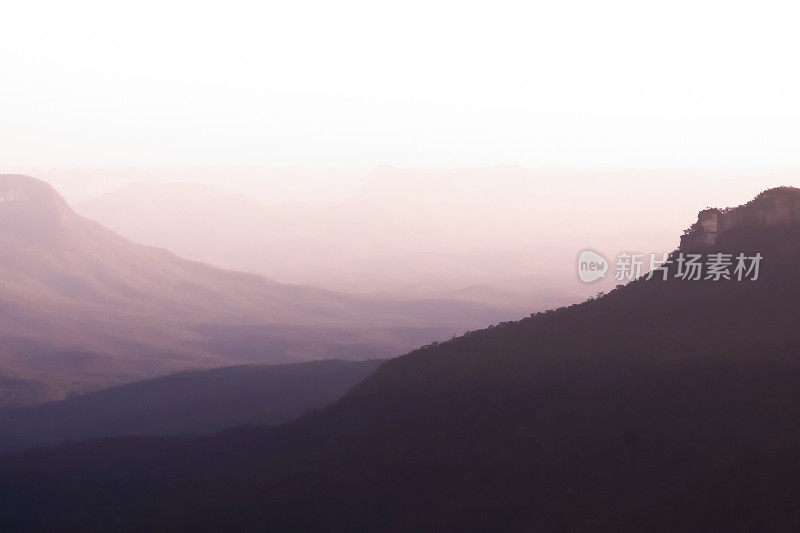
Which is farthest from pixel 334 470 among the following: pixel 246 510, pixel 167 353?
pixel 167 353

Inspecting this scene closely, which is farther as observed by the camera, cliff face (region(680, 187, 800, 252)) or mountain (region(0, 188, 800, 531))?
cliff face (region(680, 187, 800, 252))

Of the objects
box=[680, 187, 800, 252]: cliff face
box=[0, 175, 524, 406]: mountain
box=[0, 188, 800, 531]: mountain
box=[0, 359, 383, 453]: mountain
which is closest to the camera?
box=[0, 188, 800, 531]: mountain

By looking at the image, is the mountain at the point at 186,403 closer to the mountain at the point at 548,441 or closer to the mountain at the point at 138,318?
the mountain at the point at 138,318

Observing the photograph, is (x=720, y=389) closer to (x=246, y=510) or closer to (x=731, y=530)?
(x=731, y=530)

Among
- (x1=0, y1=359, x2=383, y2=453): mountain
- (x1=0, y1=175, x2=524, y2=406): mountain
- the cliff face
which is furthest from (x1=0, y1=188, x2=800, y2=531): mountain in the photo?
(x1=0, y1=175, x2=524, y2=406): mountain

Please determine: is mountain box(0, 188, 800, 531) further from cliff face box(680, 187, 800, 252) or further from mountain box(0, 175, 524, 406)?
mountain box(0, 175, 524, 406)

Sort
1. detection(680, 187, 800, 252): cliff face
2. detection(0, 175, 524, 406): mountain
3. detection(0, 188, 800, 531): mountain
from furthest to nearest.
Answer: detection(0, 175, 524, 406): mountain, detection(680, 187, 800, 252): cliff face, detection(0, 188, 800, 531): mountain

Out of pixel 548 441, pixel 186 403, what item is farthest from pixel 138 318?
pixel 548 441
